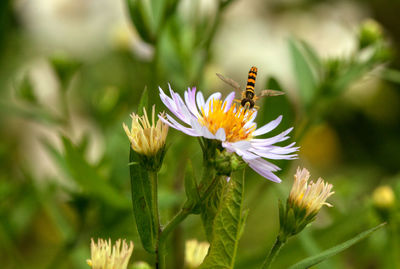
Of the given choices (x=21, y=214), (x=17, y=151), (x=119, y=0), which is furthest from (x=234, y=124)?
(x=119, y=0)

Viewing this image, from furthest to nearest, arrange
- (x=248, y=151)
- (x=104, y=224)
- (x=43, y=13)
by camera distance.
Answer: (x=43, y=13)
(x=104, y=224)
(x=248, y=151)

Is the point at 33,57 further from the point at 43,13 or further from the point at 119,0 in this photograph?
the point at 119,0

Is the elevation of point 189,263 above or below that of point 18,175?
below

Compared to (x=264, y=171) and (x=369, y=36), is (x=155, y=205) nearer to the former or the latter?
(x=264, y=171)

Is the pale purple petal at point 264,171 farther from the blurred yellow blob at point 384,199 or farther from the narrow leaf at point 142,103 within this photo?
the blurred yellow blob at point 384,199

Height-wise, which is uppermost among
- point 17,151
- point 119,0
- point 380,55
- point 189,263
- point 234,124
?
point 119,0

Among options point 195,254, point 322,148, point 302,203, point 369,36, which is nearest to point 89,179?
point 195,254

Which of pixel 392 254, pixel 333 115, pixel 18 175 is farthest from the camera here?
pixel 333 115
